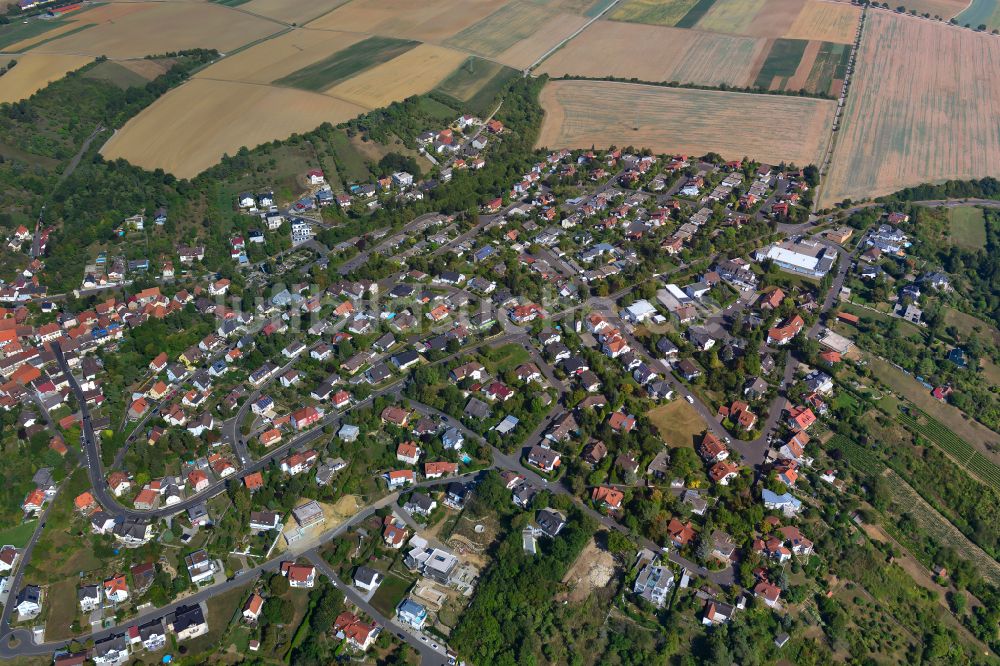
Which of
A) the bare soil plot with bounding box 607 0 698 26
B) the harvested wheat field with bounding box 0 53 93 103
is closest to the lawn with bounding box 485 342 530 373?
the harvested wheat field with bounding box 0 53 93 103

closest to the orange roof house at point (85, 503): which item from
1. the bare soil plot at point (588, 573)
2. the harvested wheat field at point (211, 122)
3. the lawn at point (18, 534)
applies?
the lawn at point (18, 534)

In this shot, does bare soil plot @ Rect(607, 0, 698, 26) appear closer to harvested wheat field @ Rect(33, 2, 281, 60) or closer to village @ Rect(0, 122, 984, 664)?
village @ Rect(0, 122, 984, 664)

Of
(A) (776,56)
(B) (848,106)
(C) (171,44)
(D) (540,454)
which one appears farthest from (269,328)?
(A) (776,56)

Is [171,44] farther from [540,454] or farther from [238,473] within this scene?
[540,454]

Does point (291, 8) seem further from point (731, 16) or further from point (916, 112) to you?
point (916, 112)

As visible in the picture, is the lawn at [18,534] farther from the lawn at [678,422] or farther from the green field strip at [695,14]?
the green field strip at [695,14]

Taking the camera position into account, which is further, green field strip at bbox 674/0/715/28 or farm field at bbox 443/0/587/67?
green field strip at bbox 674/0/715/28
